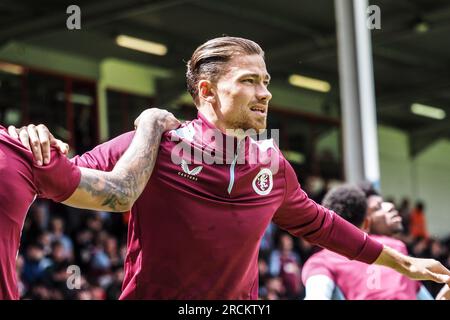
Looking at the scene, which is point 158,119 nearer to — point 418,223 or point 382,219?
point 382,219

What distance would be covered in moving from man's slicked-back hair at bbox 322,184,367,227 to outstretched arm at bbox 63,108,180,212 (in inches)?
99.3

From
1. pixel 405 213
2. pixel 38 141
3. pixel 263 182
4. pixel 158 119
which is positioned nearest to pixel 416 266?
pixel 263 182

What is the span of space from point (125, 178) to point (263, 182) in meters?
0.81

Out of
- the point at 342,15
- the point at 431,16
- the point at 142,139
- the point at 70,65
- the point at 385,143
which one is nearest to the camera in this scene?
the point at 142,139

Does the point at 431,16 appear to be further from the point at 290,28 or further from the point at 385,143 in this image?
the point at 385,143

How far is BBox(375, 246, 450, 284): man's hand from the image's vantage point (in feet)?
15.0

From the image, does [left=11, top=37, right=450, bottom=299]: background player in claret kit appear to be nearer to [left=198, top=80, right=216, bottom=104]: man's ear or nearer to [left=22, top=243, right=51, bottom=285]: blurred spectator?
[left=198, top=80, right=216, bottom=104]: man's ear

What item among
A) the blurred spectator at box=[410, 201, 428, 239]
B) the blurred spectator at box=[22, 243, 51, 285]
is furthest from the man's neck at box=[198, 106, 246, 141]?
the blurred spectator at box=[410, 201, 428, 239]

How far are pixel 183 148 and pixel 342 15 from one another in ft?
17.0

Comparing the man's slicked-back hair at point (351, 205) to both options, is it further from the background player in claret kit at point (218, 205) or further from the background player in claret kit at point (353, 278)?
the background player in claret kit at point (218, 205)

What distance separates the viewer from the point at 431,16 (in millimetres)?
19047

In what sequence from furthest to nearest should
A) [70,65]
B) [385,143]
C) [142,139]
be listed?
[385,143] < [70,65] < [142,139]
